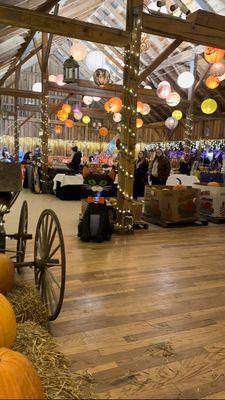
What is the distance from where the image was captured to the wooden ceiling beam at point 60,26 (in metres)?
4.93

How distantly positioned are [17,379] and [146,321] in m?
1.44

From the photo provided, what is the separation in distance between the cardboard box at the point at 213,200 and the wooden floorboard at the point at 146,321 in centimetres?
232

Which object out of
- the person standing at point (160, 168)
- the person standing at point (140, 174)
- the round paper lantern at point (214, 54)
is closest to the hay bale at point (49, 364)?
the person standing at point (160, 168)

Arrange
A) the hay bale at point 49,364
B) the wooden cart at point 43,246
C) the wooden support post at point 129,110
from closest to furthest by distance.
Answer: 1. the hay bale at point 49,364
2. the wooden cart at point 43,246
3. the wooden support post at point 129,110

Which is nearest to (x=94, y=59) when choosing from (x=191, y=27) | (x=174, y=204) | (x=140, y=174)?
(x=191, y=27)

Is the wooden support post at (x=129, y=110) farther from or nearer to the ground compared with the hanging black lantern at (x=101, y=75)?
nearer to the ground

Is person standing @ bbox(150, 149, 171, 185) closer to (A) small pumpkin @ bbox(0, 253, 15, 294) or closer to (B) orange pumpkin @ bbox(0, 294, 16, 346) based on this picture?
(A) small pumpkin @ bbox(0, 253, 15, 294)

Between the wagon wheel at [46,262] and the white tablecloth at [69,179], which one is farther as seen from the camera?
the white tablecloth at [69,179]

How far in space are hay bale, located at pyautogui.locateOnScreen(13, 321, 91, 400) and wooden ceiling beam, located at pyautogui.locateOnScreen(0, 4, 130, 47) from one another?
4.25m

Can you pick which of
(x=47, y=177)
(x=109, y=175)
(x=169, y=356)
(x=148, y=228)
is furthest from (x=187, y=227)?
(x=47, y=177)

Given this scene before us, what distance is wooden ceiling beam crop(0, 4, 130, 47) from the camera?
4.93 metres

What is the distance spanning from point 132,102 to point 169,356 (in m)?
4.21

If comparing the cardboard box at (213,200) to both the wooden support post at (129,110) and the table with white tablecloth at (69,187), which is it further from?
the table with white tablecloth at (69,187)

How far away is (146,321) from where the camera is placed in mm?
2756
